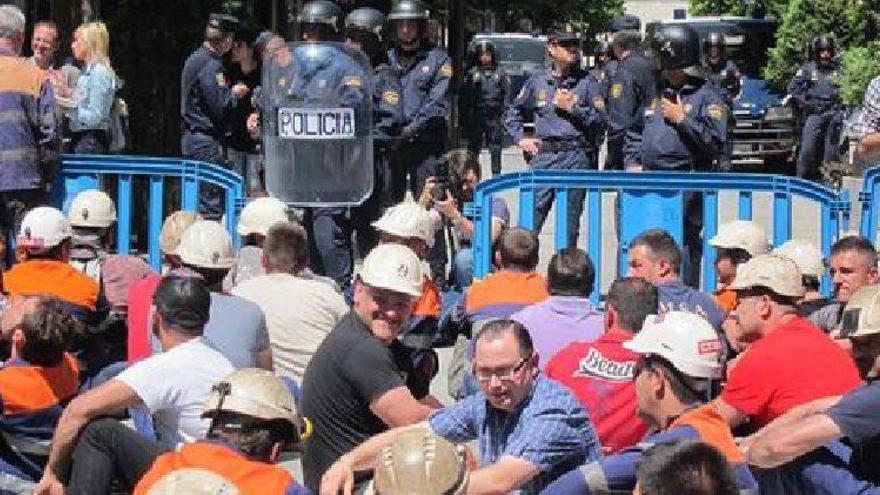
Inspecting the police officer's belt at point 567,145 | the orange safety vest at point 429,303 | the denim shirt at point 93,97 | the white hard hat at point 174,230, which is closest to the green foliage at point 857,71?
the police officer's belt at point 567,145

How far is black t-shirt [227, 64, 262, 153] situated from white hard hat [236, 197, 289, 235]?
3698mm

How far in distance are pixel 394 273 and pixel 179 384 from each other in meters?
0.89

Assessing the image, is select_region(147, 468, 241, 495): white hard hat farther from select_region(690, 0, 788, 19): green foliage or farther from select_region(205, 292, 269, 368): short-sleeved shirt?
select_region(690, 0, 788, 19): green foliage

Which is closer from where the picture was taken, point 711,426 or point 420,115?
point 711,426

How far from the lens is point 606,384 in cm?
716

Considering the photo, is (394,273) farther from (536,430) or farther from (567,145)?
(567,145)

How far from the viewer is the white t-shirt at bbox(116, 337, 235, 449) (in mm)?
6883

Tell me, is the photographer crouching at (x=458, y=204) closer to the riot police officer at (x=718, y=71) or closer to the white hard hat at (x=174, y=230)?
the riot police officer at (x=718, y=71)

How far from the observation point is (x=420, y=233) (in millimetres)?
9680

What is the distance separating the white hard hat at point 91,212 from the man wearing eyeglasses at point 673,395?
483 centimetres

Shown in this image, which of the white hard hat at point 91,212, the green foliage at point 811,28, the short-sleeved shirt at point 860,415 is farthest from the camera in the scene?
the green foliage at point 811,28

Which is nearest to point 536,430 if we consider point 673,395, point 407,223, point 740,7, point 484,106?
point 673,395

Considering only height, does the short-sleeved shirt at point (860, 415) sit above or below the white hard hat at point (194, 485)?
below

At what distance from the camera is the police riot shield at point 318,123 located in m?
12.8
